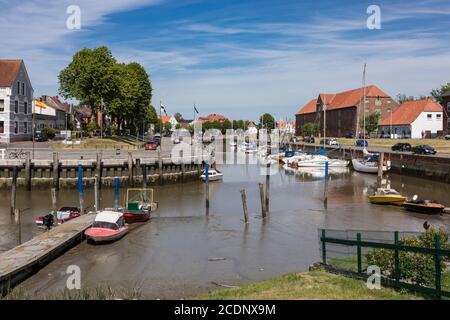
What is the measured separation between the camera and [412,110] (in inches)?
4469

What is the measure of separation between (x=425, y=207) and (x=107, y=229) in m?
24.9

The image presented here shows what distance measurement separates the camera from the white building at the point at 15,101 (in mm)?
78688

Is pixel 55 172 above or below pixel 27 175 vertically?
above

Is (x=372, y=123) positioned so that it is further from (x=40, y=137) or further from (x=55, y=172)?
(x=55, y=172)

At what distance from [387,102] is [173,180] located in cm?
10035

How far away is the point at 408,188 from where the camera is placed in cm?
5728

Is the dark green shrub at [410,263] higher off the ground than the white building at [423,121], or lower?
lower

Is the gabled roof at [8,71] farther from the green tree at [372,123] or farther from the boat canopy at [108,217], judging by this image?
the green tree at [372,123]

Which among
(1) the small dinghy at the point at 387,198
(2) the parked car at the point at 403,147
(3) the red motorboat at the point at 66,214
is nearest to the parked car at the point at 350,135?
(2) the parked car at the point at 403,147

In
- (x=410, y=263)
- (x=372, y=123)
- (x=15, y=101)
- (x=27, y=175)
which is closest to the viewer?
(x=410, y=263)

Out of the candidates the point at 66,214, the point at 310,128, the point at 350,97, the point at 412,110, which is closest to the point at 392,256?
the point at 66,214

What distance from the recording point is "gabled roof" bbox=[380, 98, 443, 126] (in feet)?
357

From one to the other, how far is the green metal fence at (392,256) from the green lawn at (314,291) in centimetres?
50
